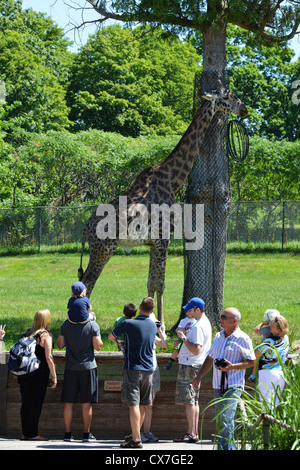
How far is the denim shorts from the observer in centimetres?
829

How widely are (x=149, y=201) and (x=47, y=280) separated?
36.5 feet

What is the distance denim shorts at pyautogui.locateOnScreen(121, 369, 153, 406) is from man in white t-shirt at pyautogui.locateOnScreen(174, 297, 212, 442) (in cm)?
44

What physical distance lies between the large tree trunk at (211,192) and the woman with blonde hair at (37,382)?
4.06 meters

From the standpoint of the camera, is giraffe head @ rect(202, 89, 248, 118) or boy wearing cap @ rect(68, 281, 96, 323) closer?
boy wearing cap @ rect(68, 281, 96, 323)

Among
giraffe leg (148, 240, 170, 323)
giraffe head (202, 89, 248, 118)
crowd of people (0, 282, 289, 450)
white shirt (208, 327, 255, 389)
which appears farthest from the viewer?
giraffe head (202, 89, 248, 118)

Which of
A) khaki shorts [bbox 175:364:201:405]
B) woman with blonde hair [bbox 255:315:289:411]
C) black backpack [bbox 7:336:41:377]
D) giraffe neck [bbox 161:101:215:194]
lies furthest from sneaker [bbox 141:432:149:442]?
giraffe neck [bbox 161:101:215:194]

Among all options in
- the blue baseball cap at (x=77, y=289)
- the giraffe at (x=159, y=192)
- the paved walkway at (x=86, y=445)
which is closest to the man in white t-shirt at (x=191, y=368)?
the paved walkway at (x=86, y=445)

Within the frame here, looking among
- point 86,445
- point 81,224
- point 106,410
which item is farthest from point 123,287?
point 86,445

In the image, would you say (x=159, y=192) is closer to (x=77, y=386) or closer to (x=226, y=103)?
(x=226, y=103)

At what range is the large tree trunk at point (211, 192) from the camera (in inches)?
482

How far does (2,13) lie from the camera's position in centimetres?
4300

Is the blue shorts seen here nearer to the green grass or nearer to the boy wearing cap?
the boy wearing cap

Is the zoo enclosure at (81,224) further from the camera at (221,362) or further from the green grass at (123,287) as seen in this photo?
the camera at (221,362)

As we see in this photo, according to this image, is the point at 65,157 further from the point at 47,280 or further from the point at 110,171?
the point at 47,280
